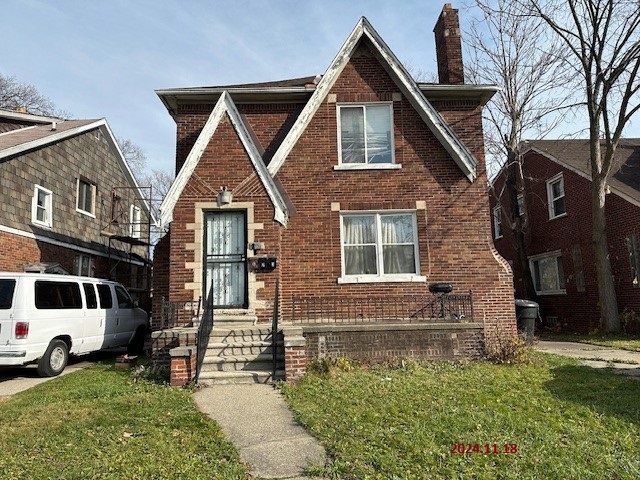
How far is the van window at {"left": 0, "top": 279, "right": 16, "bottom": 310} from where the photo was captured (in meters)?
8.99

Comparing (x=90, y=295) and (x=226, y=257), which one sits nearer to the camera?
(x=226, y=257)

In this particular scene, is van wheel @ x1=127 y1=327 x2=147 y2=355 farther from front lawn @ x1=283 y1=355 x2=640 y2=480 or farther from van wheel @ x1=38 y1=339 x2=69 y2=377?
front lawn @ x1=283 y1=355 x2=640 y2=480

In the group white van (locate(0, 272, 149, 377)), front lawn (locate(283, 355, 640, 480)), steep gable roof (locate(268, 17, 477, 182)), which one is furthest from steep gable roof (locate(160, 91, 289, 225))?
front lawn (locate(283, 355, 640, 480))

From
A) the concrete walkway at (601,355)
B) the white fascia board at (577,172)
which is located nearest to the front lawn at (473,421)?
the concrete walkway at (601,355)

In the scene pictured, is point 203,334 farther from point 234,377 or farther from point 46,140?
point 46,140

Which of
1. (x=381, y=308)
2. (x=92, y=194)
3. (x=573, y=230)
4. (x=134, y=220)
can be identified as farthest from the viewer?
(x=134, y=220)

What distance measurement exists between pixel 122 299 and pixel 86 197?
809 cm

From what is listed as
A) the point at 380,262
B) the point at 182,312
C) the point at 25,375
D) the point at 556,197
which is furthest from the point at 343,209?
the point at 556,197

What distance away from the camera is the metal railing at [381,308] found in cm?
1106

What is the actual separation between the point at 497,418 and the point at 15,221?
14.5 m

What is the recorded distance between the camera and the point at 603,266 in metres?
15.7

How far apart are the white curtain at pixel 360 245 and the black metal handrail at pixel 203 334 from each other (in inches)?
148

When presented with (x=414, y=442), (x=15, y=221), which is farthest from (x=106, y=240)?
(x=414, y=442)

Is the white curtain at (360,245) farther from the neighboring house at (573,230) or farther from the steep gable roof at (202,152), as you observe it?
the neighboring house at (573,230)
